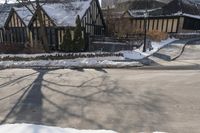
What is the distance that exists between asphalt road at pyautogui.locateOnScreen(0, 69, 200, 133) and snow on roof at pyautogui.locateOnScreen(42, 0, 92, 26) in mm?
12412

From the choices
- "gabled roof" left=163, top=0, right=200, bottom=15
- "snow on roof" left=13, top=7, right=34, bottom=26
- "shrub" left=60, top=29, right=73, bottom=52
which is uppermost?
"gabled roof" left=163, top=0, right=200, bottom=15

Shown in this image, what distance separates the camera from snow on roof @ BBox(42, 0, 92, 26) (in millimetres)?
24342

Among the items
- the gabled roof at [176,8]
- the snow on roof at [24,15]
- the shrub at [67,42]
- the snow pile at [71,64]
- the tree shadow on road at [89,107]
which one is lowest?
the tree shadow on road at [89,107]

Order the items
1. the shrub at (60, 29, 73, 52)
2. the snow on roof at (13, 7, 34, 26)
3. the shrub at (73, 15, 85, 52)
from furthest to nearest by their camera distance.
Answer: the snow on roof at (13, 7, 34, 26) → the shrub at (60, 29, 73, 52) → the shrub at (73, 15, 85, 52)

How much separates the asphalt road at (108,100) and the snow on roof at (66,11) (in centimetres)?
1241

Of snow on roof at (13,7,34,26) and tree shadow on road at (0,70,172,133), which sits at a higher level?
snow on roof at (13,7,34,26)

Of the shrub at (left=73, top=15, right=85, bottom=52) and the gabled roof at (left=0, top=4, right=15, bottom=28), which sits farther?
the gabled roof at (left=0, top=4, right=15, bottom=28)

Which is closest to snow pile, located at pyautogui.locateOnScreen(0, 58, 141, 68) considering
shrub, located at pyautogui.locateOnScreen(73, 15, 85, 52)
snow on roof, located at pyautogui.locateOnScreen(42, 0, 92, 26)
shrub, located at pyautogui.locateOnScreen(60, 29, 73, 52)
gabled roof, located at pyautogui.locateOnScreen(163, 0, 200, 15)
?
shrub, located at pyautogui.locateOnScreen(60, 29, 73, 52)

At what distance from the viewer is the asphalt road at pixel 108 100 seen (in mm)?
6680

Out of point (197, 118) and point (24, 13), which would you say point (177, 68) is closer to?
point (197, 118)

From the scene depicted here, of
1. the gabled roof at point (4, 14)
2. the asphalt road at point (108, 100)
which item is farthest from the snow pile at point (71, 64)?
the gabled roof at point (4, 14)

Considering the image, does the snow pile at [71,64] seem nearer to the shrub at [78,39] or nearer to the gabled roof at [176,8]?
the shrub at [78,39]

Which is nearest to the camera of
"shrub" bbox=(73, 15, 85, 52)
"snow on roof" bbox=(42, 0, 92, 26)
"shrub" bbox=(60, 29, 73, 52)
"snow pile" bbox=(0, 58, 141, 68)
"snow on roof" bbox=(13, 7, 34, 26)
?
"snow pile" bbox=(0, 58, 141, 68)

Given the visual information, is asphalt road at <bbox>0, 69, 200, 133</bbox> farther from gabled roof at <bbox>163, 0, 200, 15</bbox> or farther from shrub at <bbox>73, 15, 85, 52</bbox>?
gabled roof at <bbox>163, 0, 200, 15</bbox>
